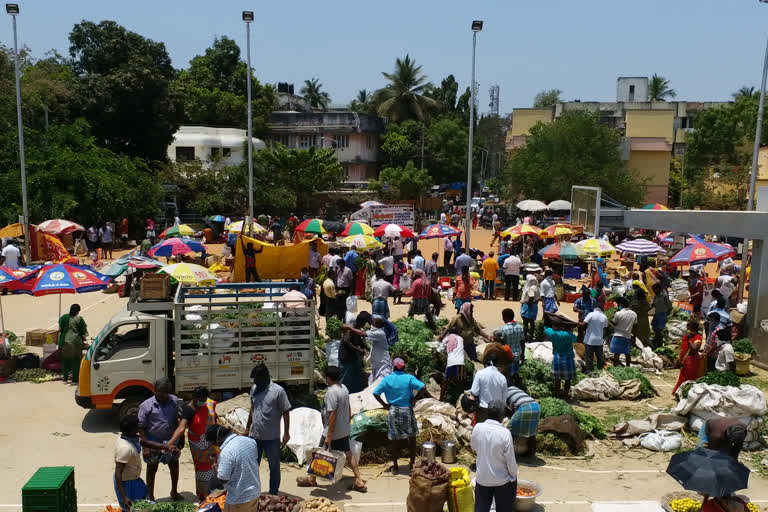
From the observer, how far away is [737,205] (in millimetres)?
42000

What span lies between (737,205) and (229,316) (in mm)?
38918

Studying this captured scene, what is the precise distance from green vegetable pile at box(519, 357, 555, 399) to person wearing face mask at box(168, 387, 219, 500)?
20.1 feet

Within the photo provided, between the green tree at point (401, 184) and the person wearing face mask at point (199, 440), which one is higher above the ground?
the green tree at point (401, 184)

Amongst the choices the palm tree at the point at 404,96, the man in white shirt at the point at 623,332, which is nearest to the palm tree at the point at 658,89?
the palm tree at the point at 404,96

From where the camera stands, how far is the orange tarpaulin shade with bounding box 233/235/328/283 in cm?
1842

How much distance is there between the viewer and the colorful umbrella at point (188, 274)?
1473 centimetres

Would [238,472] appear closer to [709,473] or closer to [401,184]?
[709,473]

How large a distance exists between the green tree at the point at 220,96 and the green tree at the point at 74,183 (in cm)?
2103

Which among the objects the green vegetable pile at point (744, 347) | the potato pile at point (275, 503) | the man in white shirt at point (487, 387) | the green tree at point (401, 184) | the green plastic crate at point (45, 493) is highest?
the green tree at point (401, 184)

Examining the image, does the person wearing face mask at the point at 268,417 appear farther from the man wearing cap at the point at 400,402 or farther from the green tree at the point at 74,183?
the green tree at the point at 74,183

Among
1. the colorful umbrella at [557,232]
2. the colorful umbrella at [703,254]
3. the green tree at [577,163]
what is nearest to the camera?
the colorful umbrella at [703,254]

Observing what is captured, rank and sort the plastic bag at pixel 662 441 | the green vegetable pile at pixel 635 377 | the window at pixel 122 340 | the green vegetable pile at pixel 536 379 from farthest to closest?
the green vegetable pile at pixel 635 377, the green vegetable pile at pixel 536 379, the window at pixel 122 340, the plastic bag at pixel 662 441

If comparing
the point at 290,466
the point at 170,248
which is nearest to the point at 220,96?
the point at 170,248

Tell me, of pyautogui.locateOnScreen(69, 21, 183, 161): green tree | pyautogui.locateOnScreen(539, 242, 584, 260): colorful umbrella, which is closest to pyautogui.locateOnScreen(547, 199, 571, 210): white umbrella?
pyautogui.locateOnScreen(539, 242, 584, 260): colorful umbrella
